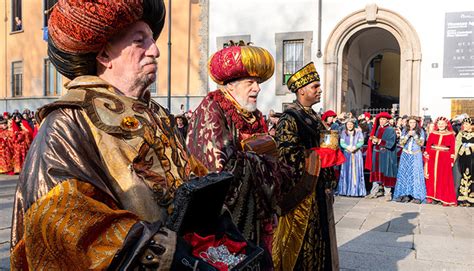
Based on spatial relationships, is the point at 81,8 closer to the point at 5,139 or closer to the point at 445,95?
the point at 5,139

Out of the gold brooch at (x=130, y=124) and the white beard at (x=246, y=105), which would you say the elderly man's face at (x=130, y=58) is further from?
the white beard at (x=246, y=105)

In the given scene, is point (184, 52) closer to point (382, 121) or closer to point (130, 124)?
point (382, 121)

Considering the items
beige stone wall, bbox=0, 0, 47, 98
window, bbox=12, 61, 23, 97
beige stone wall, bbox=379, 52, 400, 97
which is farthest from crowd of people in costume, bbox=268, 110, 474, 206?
beige stone wall, bbox=379, 52, 400, 97

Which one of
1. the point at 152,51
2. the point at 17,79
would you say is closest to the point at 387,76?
the point at 17,79

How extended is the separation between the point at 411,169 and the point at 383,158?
67 cm

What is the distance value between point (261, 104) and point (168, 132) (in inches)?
619

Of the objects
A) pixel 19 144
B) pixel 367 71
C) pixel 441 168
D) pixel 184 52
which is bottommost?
pixel 441 168

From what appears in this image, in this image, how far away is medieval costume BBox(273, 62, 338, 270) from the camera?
3.32 metres

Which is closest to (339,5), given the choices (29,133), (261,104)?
(261,104)

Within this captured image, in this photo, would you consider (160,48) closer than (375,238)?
No

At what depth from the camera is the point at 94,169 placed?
4.20 feet

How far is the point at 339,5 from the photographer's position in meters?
16.0

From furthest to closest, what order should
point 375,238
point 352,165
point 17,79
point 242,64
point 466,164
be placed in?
point 17,79 < point 352,165 < point 466,164 < point 375,238 < point 242,64

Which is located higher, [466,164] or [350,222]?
[466,164]
